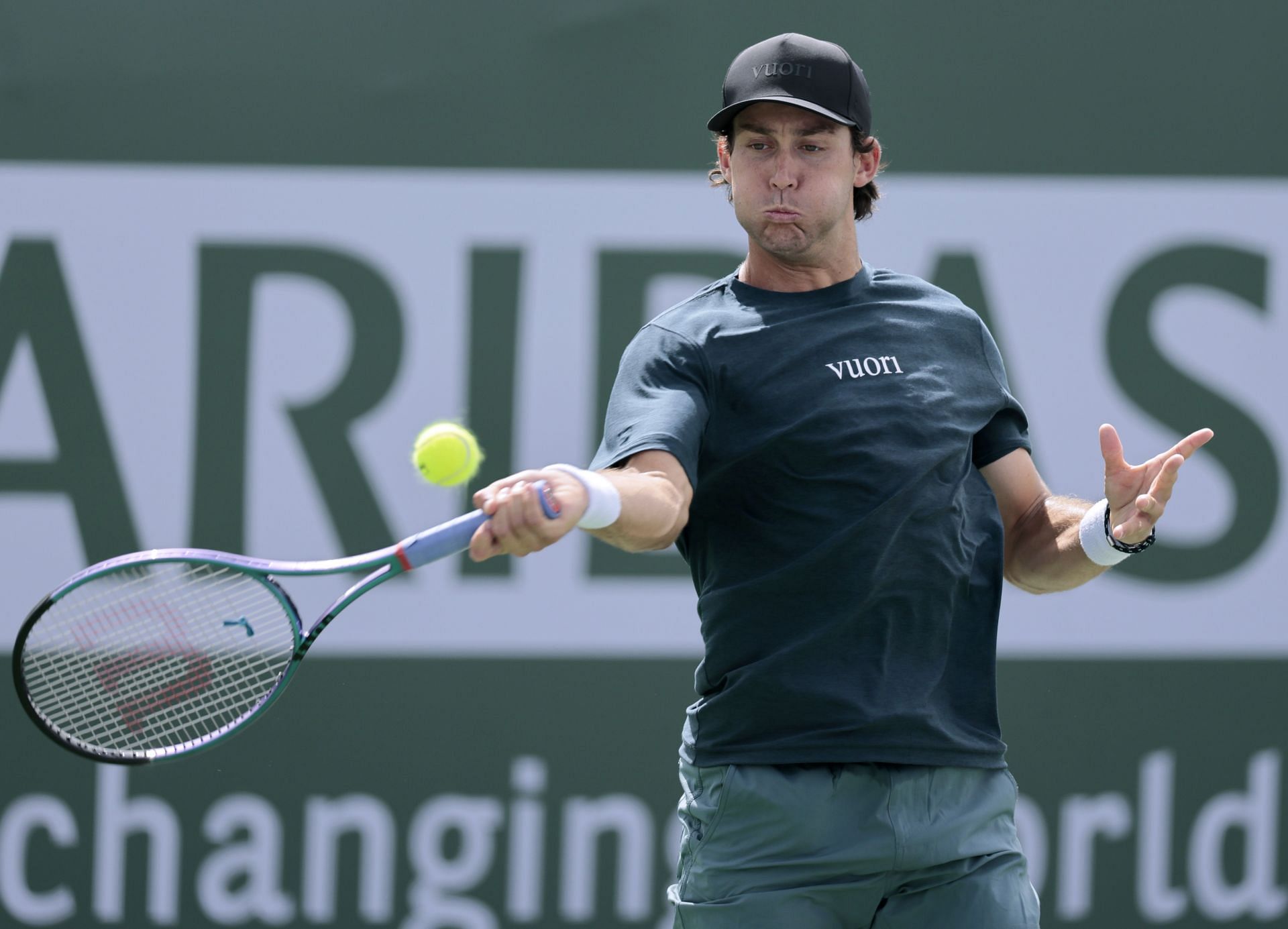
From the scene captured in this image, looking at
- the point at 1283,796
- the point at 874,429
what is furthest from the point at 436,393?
the point at 1283,796

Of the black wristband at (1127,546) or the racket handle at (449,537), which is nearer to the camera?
the racket handle at (449,537)

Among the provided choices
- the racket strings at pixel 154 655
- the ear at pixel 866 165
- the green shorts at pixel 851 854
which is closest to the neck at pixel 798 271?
the ear at pixel 866 165

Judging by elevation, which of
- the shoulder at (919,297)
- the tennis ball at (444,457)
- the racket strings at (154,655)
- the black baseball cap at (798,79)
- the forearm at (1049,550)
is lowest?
the racket strings at (154,655)

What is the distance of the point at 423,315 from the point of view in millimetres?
3455

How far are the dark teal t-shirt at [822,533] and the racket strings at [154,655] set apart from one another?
60 cm

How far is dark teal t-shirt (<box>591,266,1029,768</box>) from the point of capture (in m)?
1.98

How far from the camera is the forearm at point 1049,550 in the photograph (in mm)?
2197

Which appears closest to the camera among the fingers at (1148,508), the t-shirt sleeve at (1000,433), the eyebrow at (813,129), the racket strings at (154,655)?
the fingers at (1148,508)

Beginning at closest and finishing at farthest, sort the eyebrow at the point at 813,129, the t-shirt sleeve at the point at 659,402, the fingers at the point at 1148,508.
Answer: the t-shirt sleeve at the point at 659,402, the fingers at the point at 1148,508, the eyebrow at the point at 813,129

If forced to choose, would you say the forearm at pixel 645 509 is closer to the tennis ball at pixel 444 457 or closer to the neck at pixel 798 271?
the neck at pixel 798 271

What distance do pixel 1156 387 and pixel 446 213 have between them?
1738 millimetres

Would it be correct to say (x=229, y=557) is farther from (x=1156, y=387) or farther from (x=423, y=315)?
(x=1156, y=387)

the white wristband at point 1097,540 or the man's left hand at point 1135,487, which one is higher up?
the man's left hand at point 1135,487

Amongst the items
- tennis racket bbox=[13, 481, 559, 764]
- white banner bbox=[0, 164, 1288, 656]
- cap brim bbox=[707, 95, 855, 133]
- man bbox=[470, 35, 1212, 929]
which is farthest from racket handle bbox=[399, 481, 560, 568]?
white banner bbox=[0, 164, 1288, 656]
